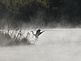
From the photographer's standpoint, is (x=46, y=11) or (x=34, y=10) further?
(x=46, y=11)

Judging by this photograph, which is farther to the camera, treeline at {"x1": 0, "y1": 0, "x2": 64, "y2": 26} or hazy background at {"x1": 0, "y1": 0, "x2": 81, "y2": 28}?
hazy background at {"x1": 0, "y1": 0, "x2": 81, "y2": 28}

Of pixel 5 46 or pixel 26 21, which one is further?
pixel 26 21

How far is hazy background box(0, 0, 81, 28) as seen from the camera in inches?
1674

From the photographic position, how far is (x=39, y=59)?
32.1 feet

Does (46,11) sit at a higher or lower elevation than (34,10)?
lower

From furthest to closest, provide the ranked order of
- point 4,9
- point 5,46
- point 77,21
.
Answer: point 77,21 < point 4,9 < point 5,46

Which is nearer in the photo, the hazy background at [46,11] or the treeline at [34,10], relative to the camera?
the treeline at [34,10]

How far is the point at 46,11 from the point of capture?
151 feet

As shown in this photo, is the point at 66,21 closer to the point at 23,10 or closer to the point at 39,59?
the point at 23,10

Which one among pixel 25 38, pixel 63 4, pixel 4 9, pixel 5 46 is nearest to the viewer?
pixel 5 46

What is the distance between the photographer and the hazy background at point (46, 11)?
42531mm

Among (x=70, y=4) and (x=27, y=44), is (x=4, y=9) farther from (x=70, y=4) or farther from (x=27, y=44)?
(x=27, y=44)

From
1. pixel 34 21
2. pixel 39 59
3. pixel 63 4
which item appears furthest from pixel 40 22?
pixel 39 59

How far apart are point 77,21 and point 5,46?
31362 millimetres
